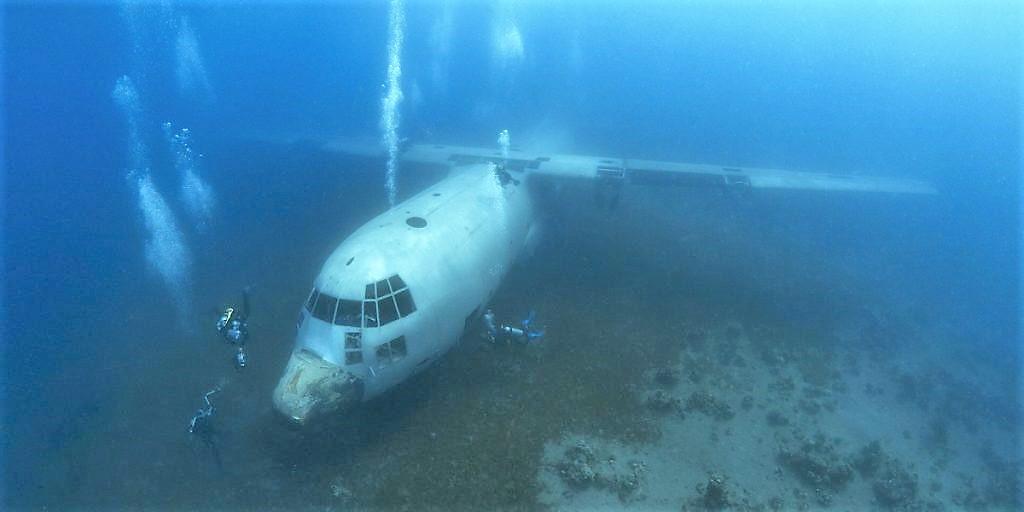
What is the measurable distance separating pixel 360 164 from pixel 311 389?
28.8 metres

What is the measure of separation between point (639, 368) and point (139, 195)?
4308 cm

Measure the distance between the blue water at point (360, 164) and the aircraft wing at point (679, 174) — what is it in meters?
4.11

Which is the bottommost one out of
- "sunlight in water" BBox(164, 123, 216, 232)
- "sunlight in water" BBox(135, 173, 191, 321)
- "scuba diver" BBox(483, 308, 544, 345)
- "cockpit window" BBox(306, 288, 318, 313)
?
"sunlight in water" BBox(135, 173, 191, 321)

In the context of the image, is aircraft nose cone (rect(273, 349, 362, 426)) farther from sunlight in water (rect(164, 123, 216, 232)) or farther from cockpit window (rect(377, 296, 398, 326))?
sunlight in water (rect(164, 123, 216, 232))

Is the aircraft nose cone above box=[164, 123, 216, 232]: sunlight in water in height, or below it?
above

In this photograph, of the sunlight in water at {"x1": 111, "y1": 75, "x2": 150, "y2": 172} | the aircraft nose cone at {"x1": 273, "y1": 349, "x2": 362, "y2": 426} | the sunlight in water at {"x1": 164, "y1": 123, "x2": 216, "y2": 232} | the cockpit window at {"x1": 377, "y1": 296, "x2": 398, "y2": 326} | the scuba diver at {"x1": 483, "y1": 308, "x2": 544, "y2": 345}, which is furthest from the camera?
the sunlight in water at {"x1": 111, "y1": 75, "x2": 150, "y2": 172}

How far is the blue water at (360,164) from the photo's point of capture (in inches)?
643

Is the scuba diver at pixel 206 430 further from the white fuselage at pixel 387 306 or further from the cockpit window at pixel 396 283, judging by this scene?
the cockpit window at pixel 396 283

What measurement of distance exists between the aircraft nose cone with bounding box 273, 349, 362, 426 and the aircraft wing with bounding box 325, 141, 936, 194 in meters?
13.8

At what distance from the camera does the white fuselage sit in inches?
438

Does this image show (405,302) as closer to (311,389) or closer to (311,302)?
(311,302)

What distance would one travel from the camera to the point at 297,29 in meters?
194

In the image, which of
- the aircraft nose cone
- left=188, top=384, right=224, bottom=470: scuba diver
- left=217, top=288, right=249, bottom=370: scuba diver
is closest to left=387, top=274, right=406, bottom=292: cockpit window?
the aircraft nose cone

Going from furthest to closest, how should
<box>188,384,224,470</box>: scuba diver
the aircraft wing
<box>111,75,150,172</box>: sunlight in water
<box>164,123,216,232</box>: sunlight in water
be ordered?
1. <box>111,75,150,172</box>: sunlight in water
2. <box>164,123,216,232</box>: sunlight in water
3. the aircraft wing
4. <box>188,384,224,470</box>: scuba diver
